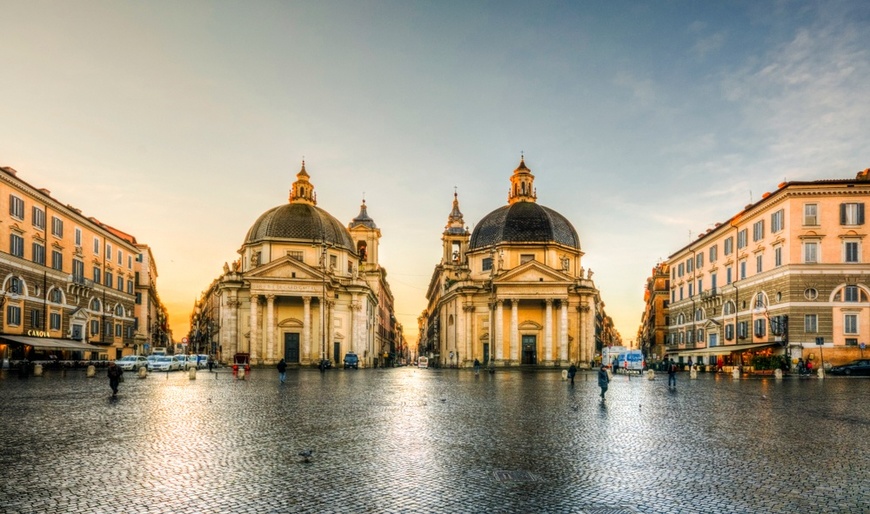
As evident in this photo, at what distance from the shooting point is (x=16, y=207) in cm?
4722

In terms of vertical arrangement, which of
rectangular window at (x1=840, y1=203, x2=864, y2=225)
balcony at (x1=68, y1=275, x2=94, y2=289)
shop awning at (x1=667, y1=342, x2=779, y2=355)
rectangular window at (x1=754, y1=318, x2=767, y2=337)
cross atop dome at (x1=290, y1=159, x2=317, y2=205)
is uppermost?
cross atop dome at (x1=290, y1=159, x2=317, y2=205)

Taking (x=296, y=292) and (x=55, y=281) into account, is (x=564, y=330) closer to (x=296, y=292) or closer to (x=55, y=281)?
(x=296, y=292)

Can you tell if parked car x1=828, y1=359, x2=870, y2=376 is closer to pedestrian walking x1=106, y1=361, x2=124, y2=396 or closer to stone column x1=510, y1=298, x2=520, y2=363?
stone column x1=510, y1=298, x2=520, y2=363

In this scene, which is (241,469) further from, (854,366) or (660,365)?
(660,365)

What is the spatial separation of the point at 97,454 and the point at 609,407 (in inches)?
627

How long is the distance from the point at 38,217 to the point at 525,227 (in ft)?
155

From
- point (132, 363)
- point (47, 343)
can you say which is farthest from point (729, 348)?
point (47, 343)

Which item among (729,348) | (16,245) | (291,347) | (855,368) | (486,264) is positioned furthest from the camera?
(486,264)

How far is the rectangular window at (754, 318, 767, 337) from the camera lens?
5253 centimetres

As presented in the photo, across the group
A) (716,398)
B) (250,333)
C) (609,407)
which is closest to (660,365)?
(250,333)

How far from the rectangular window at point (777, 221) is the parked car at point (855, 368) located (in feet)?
34.6

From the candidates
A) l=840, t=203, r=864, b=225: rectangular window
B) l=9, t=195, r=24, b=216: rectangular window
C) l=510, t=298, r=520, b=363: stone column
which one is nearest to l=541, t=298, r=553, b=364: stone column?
l=510, t=298, r=520, b=363: stone column

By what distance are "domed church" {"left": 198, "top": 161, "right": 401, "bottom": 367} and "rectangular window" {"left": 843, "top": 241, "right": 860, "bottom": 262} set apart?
45.4 m

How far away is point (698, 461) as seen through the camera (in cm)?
1197
